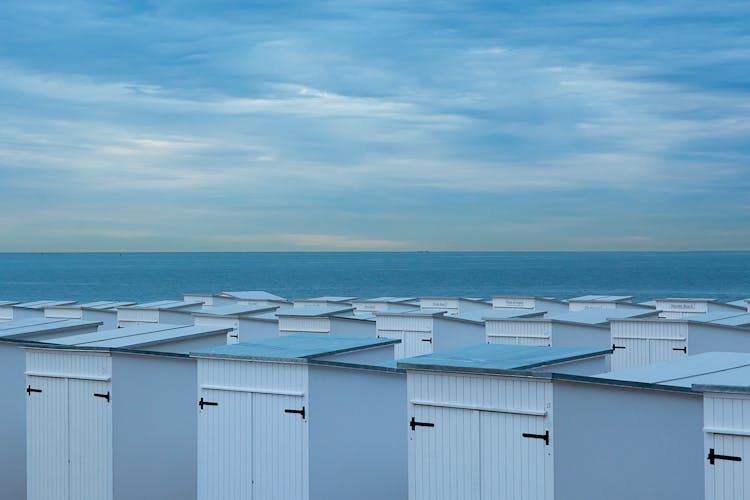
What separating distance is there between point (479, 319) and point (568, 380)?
618 inches

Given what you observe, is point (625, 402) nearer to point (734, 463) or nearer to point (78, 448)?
point (734, 463)

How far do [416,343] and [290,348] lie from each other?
1012 centimetres

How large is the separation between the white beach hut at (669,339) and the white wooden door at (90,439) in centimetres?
1169

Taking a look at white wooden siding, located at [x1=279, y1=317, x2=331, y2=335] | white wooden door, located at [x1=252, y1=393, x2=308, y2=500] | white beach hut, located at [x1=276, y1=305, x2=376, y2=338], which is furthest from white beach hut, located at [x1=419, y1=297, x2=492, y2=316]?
white wooden door, located at [x1=252, y1=393, x2=308, y2=500]

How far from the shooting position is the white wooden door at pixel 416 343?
2378cm

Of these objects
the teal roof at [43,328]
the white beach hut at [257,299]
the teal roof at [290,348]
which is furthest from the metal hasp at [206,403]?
the white beach hut at [257,299]

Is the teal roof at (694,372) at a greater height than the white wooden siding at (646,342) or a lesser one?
greater

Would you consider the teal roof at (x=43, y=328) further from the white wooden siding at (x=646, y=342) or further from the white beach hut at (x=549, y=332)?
the white wooden siding at (x=646, y=342)

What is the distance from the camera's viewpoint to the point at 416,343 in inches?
944

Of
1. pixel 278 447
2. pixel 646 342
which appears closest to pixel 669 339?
pixel 646 342

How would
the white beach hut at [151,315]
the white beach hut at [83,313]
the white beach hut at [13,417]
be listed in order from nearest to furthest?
the white beach hut at [13,417] < the white beach hut at [151,315] < the white beach hut at [83,313]

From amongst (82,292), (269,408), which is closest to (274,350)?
(269,408)

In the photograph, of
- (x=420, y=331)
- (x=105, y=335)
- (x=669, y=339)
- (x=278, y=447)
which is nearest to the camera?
(x=278, y=447)

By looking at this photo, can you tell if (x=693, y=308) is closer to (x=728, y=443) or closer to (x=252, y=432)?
(x=252, y=432)
